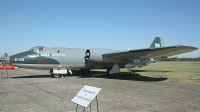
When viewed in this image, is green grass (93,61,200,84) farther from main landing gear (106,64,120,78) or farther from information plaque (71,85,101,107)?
information plaque (71,85,101,107)

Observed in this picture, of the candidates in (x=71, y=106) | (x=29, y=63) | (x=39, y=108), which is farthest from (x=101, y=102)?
(x=29, y=63)

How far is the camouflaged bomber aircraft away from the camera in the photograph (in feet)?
51.4

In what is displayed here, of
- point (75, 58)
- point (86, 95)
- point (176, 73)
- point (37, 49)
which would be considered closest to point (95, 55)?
point (75, 58)

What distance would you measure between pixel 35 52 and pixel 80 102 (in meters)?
13.0

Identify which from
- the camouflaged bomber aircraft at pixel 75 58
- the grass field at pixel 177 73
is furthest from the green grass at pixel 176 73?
the camouflaged bomber aircraft at pixel 75 58

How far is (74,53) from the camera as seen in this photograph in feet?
57.8

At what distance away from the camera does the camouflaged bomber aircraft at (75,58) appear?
51.4 ft

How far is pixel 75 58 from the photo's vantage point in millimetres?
17406

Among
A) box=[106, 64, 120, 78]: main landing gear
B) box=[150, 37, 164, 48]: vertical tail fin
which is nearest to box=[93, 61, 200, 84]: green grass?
box=[150, 37, 164, 48]: vertical tail fin

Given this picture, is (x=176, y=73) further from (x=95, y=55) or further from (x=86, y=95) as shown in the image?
(x=86, y=95)

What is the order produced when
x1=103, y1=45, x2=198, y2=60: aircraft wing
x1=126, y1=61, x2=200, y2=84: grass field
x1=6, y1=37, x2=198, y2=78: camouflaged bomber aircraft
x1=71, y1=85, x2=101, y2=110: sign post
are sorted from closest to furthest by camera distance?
x1=71, y1=85, x2=101, y2=110: sign post, x1=103, y1=45, x2=198, y2=60: aircraft wing, x1=126, y1=61, x2=200, y2=84: grass field, x1=6, y1=37, x2=198, y2=78: camouflaged bomber aircraft

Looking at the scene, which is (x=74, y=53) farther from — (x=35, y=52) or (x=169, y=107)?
(x=169, y=107)

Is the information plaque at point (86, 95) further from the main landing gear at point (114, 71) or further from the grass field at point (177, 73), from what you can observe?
the main landing gear at point (114, 71)

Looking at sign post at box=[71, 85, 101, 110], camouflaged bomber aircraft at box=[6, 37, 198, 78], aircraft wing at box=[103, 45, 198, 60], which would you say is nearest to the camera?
sign post at box=[71, 85, 101, 110]
